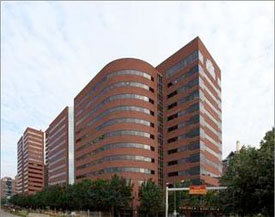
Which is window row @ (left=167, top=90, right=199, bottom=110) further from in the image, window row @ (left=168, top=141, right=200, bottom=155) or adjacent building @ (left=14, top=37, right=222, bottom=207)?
window row @ (left=168, top=141, right=200, bottom=155)

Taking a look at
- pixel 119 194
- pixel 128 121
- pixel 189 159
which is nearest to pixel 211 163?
pixel 189 159

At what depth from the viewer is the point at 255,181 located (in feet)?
84.4

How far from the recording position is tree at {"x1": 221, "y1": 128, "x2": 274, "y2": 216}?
25156 mm

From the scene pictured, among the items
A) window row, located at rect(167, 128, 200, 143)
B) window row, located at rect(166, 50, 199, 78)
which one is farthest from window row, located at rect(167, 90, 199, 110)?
window row, located at rect(166, 50, 199, 78)

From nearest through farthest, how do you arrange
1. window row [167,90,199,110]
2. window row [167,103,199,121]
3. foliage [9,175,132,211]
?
1. foliage [9,175,132,211]
2. window row [167,103,199,121]
3. window row [167,90,199,110]

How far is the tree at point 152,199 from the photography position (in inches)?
3147

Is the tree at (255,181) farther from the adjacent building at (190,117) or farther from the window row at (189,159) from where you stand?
the window row at (189,159)

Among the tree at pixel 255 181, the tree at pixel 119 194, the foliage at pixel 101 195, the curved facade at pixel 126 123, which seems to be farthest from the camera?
the curved facade at pixel 126 123

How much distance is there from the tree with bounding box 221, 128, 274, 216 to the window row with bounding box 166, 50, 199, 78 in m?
72.2

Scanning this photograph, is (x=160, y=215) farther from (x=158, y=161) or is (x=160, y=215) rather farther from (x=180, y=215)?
(x=158, y=161)

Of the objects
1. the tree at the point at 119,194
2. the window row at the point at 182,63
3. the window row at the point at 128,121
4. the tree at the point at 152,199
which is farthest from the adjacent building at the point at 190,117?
the tree at the point at 119,194

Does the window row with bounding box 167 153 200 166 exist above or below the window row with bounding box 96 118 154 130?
below

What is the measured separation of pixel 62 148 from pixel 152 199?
88103 millimetres

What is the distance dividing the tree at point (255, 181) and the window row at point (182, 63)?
7219 centimetres
